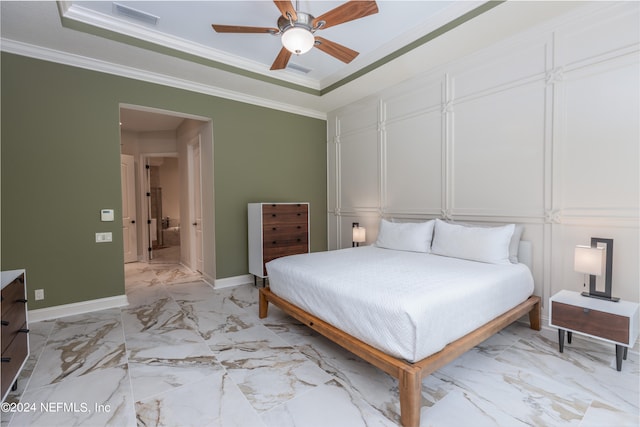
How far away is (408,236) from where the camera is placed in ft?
11.6

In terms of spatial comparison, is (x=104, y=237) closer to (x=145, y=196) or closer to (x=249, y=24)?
(x=249, y=24)

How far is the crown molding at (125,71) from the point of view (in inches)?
117

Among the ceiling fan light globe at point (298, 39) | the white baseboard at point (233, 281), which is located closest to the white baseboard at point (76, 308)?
the white baseboard at point (233, 281)

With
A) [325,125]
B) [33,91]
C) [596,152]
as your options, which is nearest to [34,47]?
[33,91]

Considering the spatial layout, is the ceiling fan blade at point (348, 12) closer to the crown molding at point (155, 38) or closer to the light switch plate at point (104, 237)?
the crown molding at point (155, 38)

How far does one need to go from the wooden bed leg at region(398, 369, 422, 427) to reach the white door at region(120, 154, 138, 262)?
248 inches

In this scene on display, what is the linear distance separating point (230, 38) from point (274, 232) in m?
2.48

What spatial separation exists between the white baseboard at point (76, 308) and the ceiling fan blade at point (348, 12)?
147 inches

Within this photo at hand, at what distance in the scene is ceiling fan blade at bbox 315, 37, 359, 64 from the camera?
8.21 feet

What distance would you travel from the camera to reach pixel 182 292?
411 cm

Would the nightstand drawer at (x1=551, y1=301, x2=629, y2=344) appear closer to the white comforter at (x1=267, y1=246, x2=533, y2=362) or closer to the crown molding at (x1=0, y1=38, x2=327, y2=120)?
the white comforter at (x1=267, y1=246, x2=533, y2=362)

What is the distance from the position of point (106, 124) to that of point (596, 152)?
5052 millimetres

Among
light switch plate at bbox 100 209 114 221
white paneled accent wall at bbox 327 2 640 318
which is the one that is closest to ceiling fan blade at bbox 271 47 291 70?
white paneled accent wall at bbox 327 2 640 318

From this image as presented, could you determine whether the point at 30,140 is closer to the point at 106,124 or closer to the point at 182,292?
the point at 106,124
